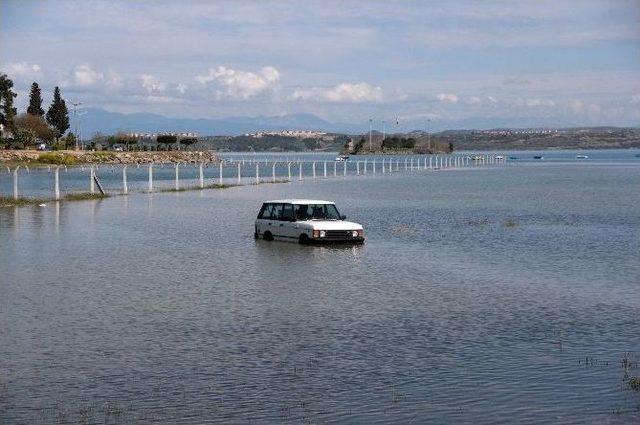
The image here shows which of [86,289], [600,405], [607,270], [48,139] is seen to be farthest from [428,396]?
[48,139]

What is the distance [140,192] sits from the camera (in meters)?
74.2

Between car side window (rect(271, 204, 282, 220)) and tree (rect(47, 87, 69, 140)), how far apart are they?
15276 centimetres

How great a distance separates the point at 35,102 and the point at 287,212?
160 metres

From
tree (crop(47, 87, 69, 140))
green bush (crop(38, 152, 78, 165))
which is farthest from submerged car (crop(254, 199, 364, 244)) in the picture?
tree (crop(47, 87, 69, 140))

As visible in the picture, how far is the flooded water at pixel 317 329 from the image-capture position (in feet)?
42.5

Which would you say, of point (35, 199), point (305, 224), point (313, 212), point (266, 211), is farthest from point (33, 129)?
point (305, 224)

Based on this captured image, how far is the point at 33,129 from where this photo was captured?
166125 millimetres

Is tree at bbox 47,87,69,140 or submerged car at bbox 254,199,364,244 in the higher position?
tree at bbox 47,87,69,140

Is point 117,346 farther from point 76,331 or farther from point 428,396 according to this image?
point 428,396

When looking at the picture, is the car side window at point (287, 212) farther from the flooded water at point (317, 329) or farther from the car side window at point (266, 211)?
the flooded water at point (317, 329)

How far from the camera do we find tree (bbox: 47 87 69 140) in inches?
7165

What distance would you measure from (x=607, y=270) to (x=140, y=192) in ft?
169

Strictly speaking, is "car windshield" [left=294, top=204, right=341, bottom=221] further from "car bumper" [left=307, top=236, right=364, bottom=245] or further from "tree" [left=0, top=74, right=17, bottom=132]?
"tree" [left=0, top=74, right=17, bottom=132]

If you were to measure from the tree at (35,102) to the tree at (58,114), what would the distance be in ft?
7.86
